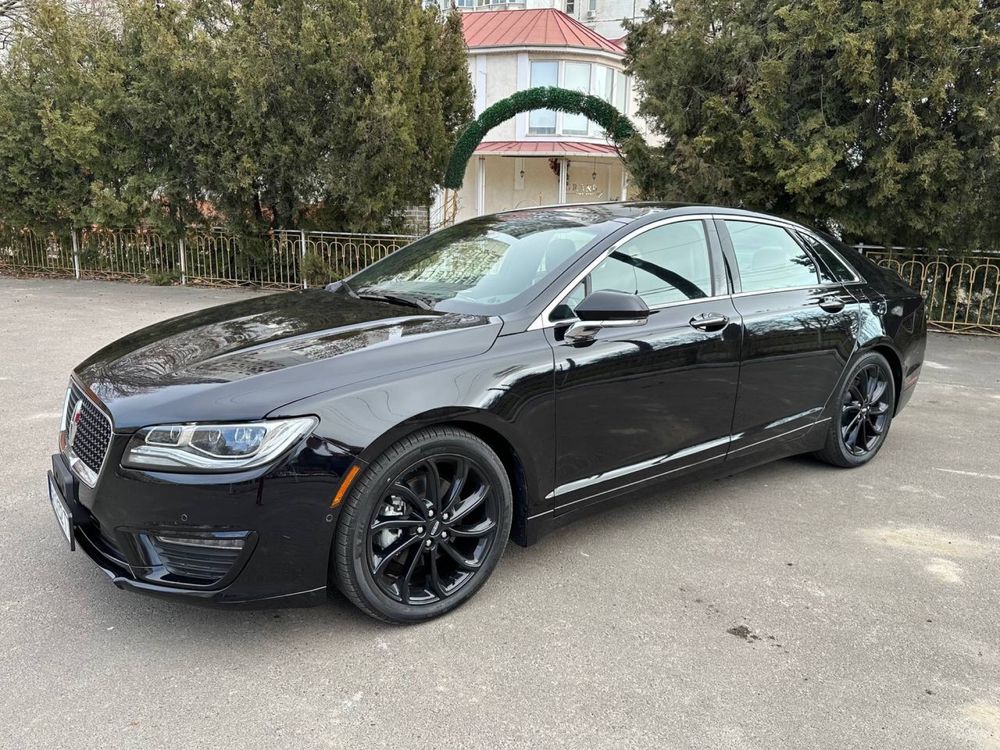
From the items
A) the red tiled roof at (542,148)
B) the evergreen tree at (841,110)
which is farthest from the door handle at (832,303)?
the red tiled roof at (542,148)

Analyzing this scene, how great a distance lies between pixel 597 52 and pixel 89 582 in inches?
967

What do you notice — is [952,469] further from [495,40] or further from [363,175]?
[495,40]

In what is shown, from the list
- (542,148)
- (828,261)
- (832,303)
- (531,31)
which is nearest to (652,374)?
(832,303)

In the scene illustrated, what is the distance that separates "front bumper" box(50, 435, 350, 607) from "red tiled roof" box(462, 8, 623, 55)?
946 inches

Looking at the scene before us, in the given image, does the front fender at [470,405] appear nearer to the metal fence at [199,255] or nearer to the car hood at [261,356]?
the car hood at [261,356]

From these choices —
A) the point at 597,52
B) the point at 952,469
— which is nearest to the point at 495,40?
the point at 597,52

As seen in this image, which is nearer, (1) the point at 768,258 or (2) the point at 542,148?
(1) the point at 768,258

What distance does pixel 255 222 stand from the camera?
12484 mm

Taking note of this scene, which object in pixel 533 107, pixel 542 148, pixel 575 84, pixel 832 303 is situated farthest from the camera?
pixel 575 84

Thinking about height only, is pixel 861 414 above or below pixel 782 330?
below

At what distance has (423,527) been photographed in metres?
2.82

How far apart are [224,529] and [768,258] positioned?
3.14m

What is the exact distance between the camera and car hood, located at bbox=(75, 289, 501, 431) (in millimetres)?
2543

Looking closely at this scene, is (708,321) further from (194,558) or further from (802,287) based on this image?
(194,558)
